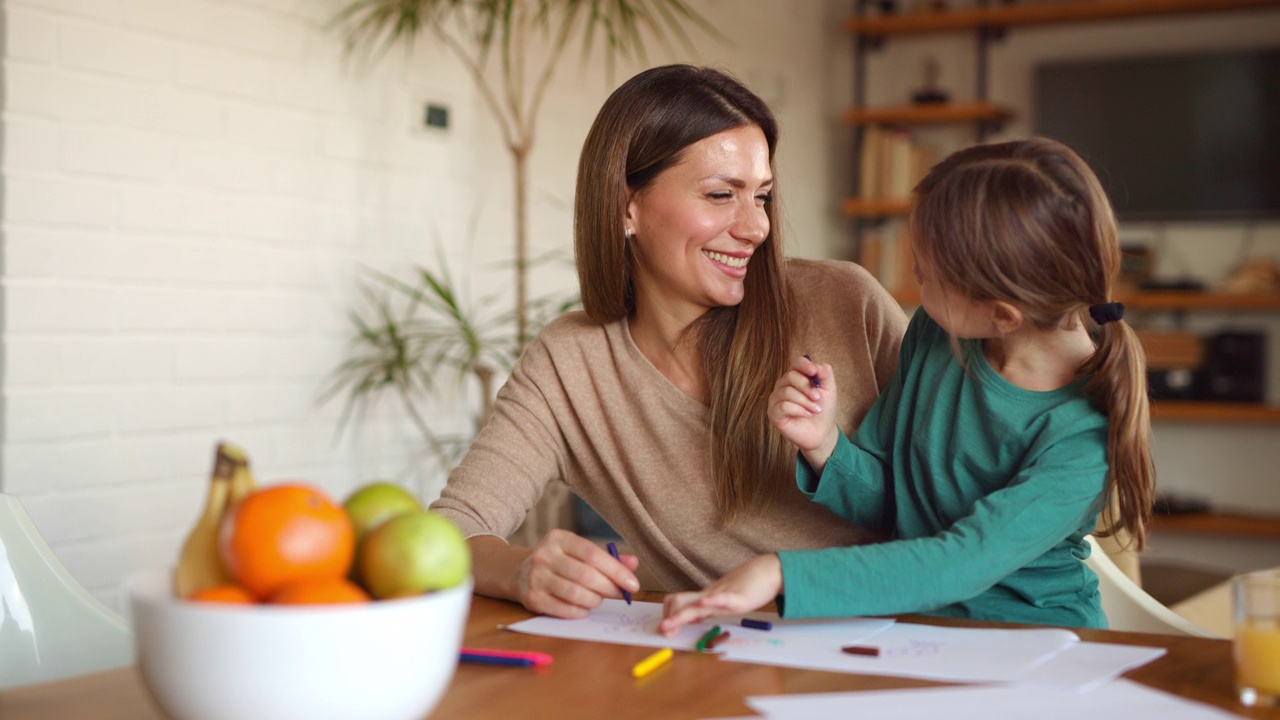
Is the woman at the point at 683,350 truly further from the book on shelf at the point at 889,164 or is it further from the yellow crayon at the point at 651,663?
the book on shelf at the point at 889,164

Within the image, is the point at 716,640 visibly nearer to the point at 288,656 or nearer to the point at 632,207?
the point at 288,656

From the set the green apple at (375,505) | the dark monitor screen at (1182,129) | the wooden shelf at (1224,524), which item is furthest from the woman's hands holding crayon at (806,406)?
the dark monitor screen at (1182,129)

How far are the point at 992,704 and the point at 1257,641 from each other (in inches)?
7.8

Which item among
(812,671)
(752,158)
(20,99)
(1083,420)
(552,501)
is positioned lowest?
(552,501)

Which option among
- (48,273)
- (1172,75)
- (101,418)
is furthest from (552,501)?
(1172,75)

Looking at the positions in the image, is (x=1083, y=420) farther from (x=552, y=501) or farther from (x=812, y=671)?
(x=552, y=501)

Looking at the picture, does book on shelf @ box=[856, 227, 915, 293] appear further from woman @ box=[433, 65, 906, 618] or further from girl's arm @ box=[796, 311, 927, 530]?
girl's arm @ box=[796, 311, 927, 530]

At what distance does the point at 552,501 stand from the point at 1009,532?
2.01m

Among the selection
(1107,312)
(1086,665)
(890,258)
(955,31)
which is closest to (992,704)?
(1086,665)

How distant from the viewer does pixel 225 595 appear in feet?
2.39

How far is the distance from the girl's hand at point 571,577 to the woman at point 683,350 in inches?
12.1

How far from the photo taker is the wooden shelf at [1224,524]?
444 cm

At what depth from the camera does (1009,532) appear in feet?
3.73

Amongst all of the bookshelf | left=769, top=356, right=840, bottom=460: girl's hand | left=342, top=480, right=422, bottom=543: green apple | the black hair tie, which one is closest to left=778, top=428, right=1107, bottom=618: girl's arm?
the black hair tie
